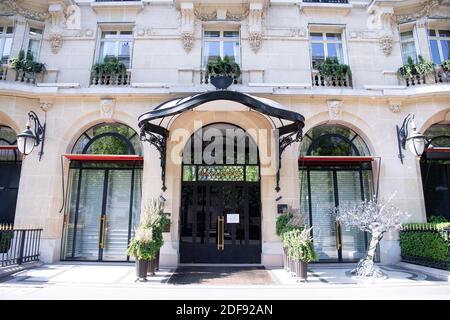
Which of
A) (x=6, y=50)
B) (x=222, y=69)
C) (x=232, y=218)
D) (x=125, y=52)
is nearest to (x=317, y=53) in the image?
(x=222, y=69)

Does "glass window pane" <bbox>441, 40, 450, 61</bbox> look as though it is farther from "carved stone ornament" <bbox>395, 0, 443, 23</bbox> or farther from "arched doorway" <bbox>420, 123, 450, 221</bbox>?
"arched doorway" <bbox>420, 123, 450, 221</bbox>

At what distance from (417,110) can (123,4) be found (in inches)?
479

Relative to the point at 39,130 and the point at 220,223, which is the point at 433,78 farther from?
the point at 39,130

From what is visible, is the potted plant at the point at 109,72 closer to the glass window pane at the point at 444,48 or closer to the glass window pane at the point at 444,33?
the glass window pane at the point at 444,48

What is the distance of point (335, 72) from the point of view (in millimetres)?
11336

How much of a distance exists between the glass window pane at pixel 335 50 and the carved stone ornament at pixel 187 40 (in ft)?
18.3

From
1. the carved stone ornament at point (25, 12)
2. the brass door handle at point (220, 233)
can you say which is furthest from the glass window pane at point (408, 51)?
the carved stone ornament at point (25, 12)

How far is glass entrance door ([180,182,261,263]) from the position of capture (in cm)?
1034

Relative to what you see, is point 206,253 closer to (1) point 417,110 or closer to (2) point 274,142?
(2) point 274,142

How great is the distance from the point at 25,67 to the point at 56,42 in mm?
1556

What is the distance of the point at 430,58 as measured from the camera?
37.9ft

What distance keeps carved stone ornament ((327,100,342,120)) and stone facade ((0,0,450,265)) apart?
0.04m

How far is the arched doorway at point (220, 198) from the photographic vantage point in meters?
10.4

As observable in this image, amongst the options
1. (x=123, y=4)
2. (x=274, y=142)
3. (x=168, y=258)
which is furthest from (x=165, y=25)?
(x=168, y=258)
